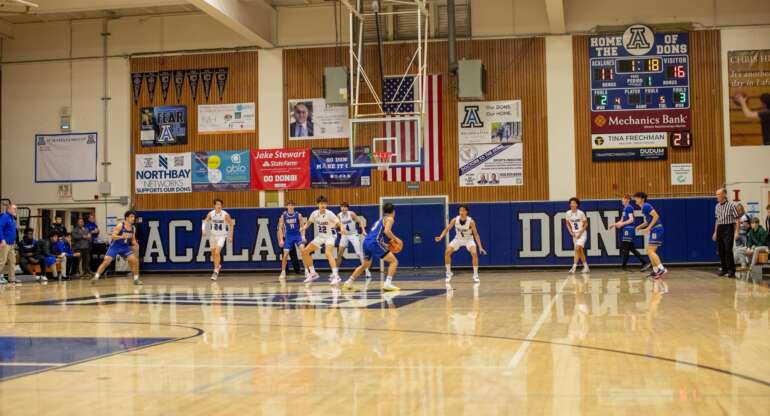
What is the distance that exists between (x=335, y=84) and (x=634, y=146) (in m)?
9.44

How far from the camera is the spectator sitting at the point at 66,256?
2361 cm

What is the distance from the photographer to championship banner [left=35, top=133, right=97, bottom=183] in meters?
27.9

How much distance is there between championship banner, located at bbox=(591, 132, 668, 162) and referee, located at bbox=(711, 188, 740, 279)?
6427 mm

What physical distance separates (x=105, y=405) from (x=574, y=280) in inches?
600

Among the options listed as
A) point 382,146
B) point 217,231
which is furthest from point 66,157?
point 382,146

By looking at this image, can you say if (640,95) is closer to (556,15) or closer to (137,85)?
(556,15)

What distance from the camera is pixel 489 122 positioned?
2566cm

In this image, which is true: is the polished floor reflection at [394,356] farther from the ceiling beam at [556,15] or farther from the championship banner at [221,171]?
the championship banner at [221,171]

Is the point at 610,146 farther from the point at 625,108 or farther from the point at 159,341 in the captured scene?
the point at 159,341

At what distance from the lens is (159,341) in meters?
8.59

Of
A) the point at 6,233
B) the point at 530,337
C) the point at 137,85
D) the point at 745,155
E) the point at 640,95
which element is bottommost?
the point at 530,337

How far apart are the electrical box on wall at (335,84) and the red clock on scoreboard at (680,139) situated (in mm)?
10061

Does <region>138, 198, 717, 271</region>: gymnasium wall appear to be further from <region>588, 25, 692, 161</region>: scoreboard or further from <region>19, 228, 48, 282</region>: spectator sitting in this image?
<region>19, 228, 48, 282</region>: spectator sitting

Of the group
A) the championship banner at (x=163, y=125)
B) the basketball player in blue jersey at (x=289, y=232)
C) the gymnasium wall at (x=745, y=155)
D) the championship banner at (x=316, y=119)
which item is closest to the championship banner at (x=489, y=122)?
the championship banner at (x=316, y=119)
